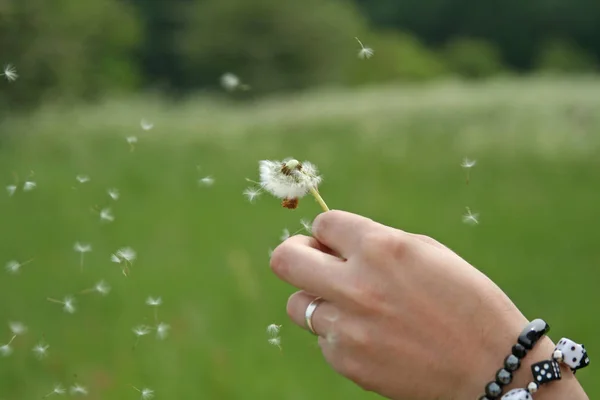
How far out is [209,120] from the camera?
996cm

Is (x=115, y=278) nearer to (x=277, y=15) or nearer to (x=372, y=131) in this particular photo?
(x=372, y=131)

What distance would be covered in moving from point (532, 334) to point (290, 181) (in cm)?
59

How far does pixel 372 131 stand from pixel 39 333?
4.97 metres

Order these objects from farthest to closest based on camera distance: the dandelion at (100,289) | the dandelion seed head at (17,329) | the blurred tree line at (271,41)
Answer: the blurred tree line at (271,41), the dandelion at (100,289), the dandelion seed head at (17,329)

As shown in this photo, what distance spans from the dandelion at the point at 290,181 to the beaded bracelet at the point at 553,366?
564mm

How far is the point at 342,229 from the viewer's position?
134 cm

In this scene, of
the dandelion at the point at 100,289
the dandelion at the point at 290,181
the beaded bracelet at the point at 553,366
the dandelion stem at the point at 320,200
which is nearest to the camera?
the beaded bracelet at the point at 553,366

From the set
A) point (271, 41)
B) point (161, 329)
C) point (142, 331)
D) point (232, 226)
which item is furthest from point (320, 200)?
point (271, 41)

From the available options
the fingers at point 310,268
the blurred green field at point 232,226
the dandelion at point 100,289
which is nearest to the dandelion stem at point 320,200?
the fingers at point 310,268

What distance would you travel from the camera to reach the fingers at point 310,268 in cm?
129

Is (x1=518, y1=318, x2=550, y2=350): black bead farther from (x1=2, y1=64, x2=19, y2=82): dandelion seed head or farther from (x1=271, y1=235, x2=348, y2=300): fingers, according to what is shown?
(x1=2, y1=64, x2=19, y2=82): dandelion seed head

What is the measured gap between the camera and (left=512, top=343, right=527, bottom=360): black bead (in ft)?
4.28

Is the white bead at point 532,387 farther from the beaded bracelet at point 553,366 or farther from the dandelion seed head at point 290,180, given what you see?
the dandelion seed head at point 290,180

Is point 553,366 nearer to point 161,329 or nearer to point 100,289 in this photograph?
point 161,329
